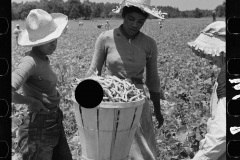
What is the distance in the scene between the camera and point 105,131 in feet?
5.11

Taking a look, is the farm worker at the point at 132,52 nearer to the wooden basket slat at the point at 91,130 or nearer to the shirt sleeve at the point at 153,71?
the shirt sleeve at the point at 153,71

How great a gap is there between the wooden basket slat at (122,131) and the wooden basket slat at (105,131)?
0.04 meters

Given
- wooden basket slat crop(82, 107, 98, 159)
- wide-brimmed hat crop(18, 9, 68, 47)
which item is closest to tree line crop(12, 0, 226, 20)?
wide-brimmed hat crop(18, 9, 68, 47)

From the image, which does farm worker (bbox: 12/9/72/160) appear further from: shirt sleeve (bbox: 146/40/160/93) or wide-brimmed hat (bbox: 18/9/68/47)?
shirt sleeve (bbox: 146/40/160/93)

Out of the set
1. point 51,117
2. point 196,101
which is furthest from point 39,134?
point 196,101

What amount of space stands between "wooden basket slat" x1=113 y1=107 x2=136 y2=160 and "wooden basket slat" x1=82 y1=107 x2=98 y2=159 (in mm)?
104

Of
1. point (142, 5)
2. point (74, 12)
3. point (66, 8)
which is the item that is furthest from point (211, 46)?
point (74, 12)

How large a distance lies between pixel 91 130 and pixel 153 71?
1.04 meters

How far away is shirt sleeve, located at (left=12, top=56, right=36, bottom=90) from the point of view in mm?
1683

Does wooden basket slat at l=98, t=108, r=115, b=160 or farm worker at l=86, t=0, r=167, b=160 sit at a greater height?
farm worker at l=86, t=0, r=167, b=160

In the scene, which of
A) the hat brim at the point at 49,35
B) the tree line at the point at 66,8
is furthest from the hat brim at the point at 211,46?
the hat brim at the point at 49,35

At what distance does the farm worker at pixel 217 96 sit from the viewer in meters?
1.65
